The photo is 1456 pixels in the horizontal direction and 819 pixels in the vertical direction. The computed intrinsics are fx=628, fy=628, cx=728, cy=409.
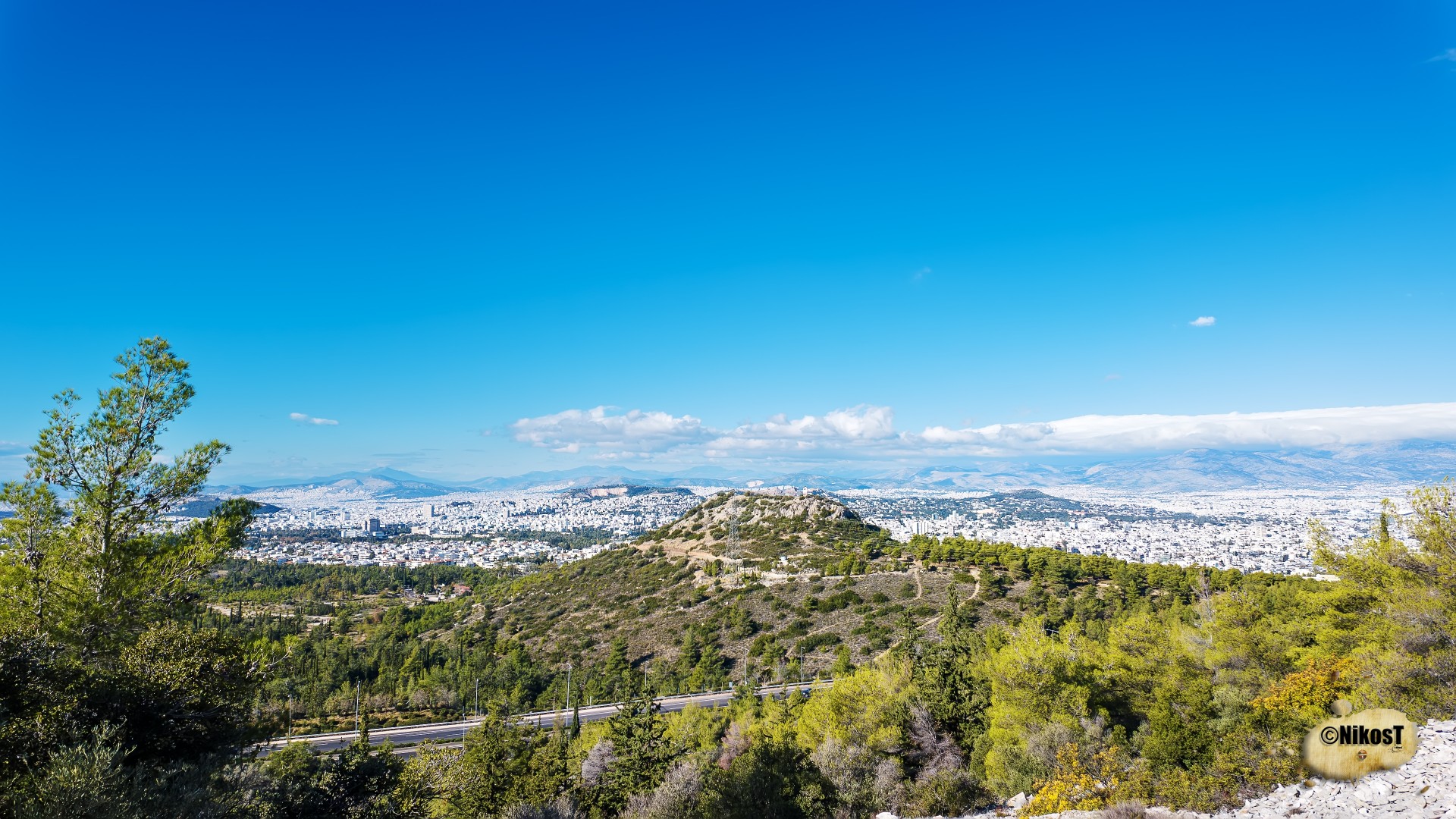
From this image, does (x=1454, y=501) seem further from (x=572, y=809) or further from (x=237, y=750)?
(x=237, y=750)

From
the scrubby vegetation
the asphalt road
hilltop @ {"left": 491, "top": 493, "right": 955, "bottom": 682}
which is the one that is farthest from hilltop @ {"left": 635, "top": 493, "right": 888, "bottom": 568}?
the scrubby vegetation

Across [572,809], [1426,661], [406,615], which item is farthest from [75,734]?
[406,615]

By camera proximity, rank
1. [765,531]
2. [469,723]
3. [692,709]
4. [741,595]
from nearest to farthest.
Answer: [692,709] < [469,723] < [741,595] < [765,531]

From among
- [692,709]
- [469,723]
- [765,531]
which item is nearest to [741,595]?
[765,531]

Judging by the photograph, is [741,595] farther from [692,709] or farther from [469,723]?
[692,709]

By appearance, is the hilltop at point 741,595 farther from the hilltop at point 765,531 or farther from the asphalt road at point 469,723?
the asphalt road at point 469,723

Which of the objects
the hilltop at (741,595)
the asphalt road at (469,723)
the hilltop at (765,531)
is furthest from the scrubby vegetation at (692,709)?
the hilltop at (765,531)

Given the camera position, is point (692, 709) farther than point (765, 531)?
No

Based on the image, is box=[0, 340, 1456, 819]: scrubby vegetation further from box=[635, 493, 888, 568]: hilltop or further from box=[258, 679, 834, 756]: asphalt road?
box=[635, 493, 888, 568]: hilltop

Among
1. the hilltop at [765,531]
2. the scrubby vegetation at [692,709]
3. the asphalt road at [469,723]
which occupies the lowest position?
the asphalt road at [469,723]

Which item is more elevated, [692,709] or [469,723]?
[692,709]
